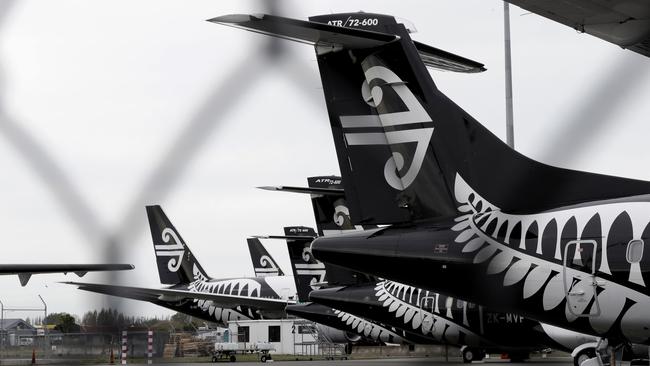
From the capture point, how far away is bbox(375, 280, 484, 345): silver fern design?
1958 centimetres

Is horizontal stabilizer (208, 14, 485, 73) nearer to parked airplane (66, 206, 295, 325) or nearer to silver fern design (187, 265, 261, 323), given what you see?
parked airplane (66, 206, 295, 325)

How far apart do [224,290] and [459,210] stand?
2404cm

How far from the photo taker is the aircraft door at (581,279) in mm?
10703

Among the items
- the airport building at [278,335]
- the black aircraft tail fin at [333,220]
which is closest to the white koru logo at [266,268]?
the airport building at [278,335]

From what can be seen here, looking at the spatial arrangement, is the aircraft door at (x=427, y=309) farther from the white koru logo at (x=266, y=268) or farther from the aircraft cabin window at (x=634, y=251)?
the white koru logo at (x=266, y=268)

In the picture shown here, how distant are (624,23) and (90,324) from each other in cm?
287

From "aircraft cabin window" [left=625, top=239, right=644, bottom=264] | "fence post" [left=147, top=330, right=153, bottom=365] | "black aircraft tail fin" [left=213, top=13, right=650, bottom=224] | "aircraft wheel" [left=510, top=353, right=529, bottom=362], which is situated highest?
"black aircraft tail fin" [left=213, top=13, right=650, bottom=224]

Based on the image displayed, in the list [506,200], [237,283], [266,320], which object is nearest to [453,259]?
[506,200]

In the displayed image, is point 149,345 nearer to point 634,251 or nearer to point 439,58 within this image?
point 439,58

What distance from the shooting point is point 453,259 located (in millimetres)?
10992

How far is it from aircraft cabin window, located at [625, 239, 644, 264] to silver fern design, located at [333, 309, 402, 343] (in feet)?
41.5

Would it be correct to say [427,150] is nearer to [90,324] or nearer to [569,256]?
[569,256]

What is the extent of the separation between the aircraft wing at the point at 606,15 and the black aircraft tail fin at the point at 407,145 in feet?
18.6

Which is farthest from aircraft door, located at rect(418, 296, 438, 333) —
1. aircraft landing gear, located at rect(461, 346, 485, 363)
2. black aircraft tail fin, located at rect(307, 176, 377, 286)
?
aircraft landing gear, located at rect(461, 346, 485, 363)
